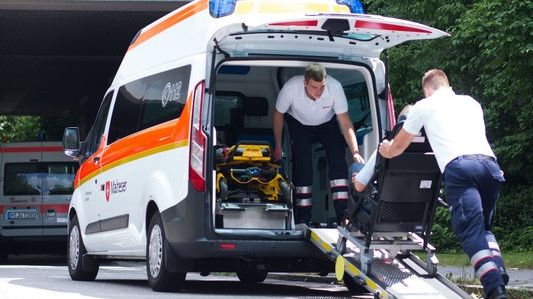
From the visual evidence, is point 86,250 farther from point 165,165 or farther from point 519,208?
point 519,208

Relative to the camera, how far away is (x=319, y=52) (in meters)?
11.1

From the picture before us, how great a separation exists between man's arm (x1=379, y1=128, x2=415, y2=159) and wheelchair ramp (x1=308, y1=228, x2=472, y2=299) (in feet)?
3.05

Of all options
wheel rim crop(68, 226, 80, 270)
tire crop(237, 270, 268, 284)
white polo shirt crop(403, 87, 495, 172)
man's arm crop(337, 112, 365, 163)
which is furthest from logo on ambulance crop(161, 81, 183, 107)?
wheel rim crop(68, 226, 80, 270)

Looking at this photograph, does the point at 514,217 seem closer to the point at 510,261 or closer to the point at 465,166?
the point at 510,261

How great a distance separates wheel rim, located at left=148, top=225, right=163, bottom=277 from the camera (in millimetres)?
11039

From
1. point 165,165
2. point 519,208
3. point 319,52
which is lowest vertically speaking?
point 519,208

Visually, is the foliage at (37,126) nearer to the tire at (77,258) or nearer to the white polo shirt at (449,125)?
the tire at (77,258)

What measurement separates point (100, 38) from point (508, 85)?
1492 centimetres

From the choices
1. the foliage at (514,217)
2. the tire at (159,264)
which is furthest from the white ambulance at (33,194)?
the tire at (159,264)

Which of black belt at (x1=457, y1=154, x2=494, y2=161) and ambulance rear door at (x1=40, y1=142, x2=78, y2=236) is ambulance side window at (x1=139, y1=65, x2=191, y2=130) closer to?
black belt at (x1=457, y1=154, x2=494, y2=161)

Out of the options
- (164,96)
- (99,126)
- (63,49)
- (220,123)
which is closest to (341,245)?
(164,96)

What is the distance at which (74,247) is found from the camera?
14.4 metres

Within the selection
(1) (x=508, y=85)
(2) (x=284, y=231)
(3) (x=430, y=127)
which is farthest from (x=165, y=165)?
(1) (x=508, y=85)

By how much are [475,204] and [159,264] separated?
354 centimetres
